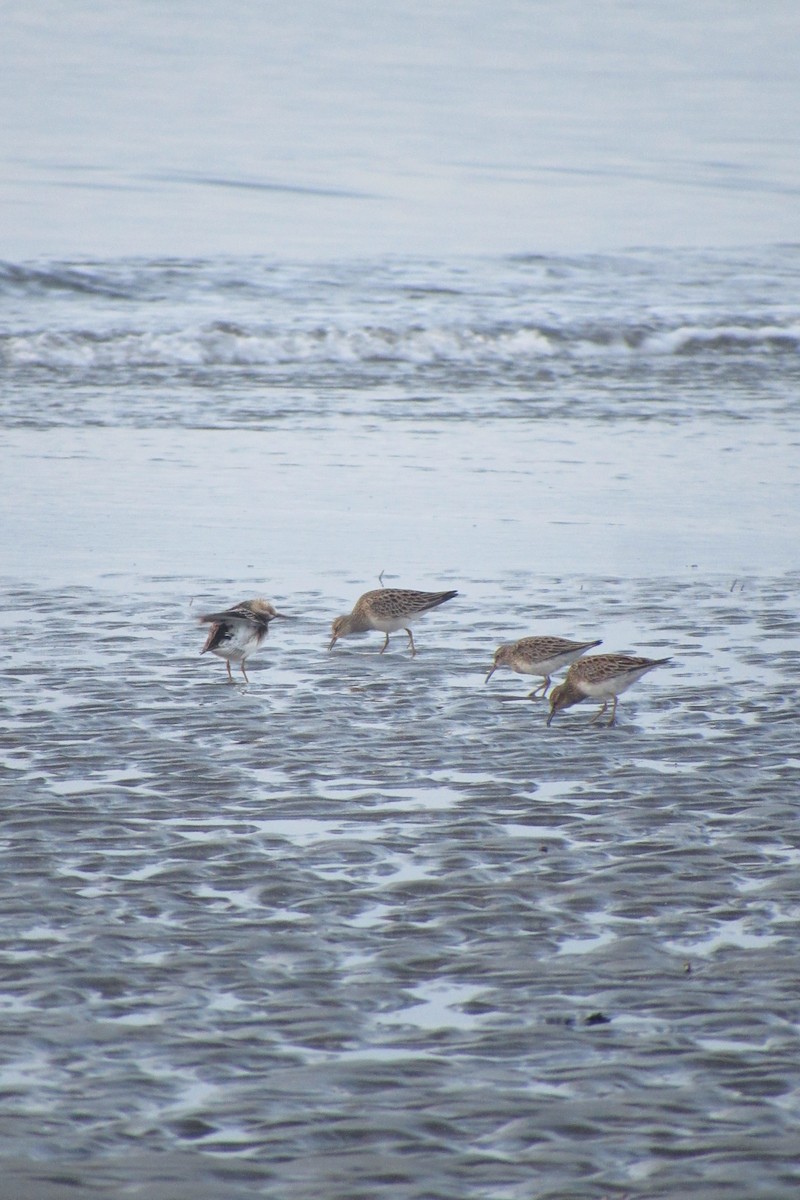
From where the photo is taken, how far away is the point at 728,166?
48.7 meters

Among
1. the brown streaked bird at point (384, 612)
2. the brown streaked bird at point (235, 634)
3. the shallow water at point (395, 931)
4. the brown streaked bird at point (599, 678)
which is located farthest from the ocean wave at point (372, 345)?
the brown streaked bird at point (599, 678)

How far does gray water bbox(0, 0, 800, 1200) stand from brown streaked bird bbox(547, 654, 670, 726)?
184 mm

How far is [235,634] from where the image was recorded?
9289 millimetres

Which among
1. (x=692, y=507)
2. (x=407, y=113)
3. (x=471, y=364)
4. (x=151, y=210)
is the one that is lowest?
(x=692, y=507)

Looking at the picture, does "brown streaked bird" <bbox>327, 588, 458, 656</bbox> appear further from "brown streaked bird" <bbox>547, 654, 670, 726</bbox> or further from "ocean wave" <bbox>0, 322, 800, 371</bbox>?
"ocean wave" <bbox>0, 322, 800, 371</bbox>

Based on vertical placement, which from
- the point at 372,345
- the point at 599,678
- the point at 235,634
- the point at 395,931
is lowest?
the point at 395,931

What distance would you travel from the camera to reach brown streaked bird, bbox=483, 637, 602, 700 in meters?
9.17

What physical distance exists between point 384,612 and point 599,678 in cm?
197

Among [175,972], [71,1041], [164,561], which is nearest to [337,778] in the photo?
[175,972]

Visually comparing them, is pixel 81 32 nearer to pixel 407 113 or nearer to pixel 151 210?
pixel 407 113

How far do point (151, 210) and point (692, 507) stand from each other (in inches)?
1067

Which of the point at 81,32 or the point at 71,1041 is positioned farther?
the point at 81,32

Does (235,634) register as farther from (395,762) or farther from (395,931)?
(395,931)

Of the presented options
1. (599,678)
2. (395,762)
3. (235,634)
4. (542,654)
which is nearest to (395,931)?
(395,762)
